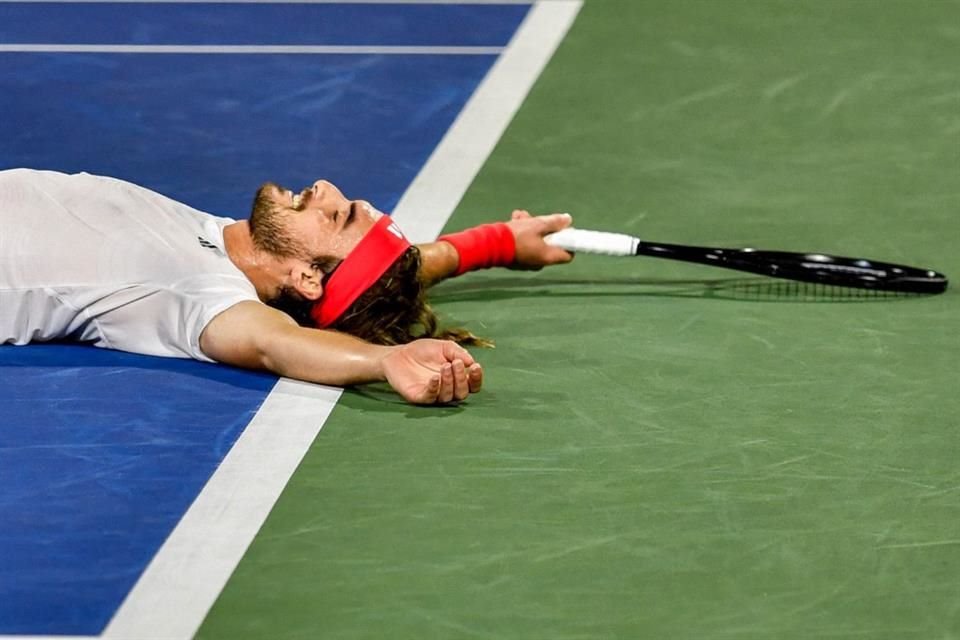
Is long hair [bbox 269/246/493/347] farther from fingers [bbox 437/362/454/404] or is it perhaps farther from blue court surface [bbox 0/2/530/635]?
fingers [bbox 437/362/454/404]

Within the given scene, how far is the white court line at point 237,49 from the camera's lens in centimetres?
1014

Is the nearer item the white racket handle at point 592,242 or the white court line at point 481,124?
the white racket handle at point 592,242

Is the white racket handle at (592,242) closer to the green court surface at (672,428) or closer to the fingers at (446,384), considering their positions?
the green court surface at (672,428)

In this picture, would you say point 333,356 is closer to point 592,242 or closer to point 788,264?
point 592,242

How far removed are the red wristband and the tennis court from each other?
6.1 inches

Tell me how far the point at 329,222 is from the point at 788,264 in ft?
5.57

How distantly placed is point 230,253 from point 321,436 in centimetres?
91

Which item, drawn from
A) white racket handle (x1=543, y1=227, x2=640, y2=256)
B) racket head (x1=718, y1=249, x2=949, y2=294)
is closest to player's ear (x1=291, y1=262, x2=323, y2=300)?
white racket handle (x1=543, y1=227, x2=640, y2=256)

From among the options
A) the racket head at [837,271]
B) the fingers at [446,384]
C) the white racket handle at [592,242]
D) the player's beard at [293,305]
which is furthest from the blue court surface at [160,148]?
the racket head at [837,271]

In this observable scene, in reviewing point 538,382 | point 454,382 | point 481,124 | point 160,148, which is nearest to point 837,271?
point 538,382

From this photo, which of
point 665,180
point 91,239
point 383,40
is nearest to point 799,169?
point 665,180

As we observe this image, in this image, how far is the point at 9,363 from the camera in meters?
6.43

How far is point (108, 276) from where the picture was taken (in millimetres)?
6387

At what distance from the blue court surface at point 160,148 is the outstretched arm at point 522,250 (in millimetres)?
962
